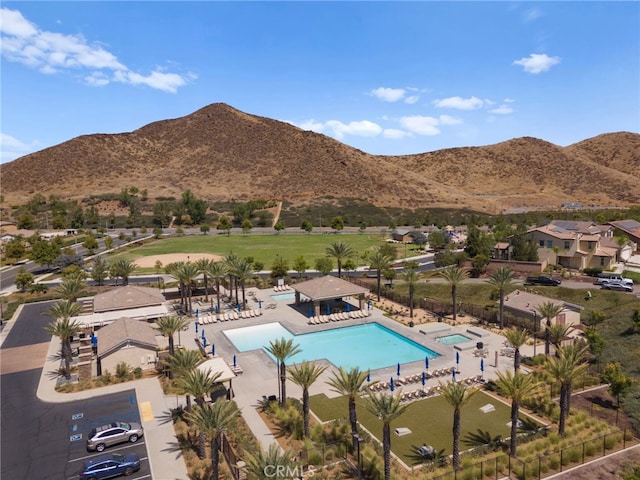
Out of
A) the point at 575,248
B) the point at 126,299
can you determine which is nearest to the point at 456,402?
the point at 126,299

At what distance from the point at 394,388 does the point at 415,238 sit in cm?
7226

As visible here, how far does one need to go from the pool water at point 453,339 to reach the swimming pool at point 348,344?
2.82 m

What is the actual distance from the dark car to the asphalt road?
56 cm

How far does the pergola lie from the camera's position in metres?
50.5

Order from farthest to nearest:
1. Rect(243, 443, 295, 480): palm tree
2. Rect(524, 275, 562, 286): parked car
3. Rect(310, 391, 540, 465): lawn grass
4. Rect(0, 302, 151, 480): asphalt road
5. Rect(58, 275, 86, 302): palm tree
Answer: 1. Rect(524, 275, 562, 286): parked car
2. Rect(58, 275, 86, 302): palm tree
3. Rect(310, 391, 540, 465): lawn grass
4. Rect(0, 302, 151, 480): asphalt road
5. Rect(243, 443, 295, 480): palm tree

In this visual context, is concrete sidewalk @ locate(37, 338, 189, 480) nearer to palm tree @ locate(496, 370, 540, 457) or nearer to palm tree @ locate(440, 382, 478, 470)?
palm tree @ locate(440, 382, 478, 470)

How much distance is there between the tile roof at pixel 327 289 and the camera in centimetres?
5084

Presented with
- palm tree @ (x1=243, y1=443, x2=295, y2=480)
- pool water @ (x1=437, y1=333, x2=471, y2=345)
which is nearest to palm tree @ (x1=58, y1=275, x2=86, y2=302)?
palm tree @ (x1=243, y1=443, x2=295, y2=480)

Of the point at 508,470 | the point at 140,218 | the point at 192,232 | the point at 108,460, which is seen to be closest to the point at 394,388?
the point at 508,470

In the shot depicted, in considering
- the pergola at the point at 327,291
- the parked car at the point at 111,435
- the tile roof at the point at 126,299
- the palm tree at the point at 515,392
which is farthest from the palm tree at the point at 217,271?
the palm tree at the point at 515,392

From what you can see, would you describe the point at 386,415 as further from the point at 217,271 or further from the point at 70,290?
the point at 70,290

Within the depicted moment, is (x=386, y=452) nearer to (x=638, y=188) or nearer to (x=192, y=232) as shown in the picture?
(x=192, y=232)

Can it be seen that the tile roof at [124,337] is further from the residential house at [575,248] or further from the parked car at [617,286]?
the residential house at [575,248]

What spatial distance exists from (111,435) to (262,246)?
79159 mm
